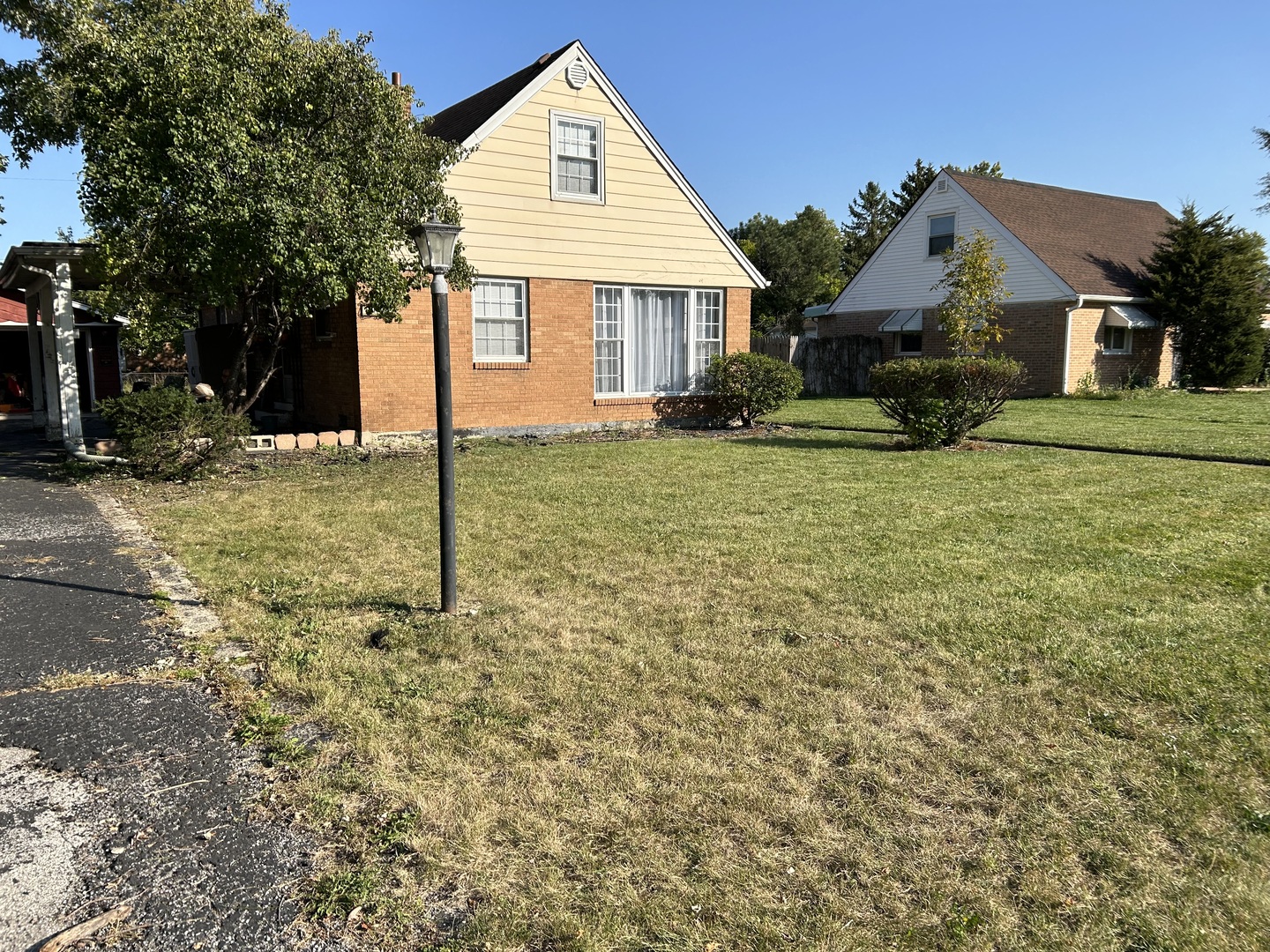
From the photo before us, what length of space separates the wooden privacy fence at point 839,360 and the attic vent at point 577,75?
47.9 feet

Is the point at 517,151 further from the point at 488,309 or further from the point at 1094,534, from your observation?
the point at 1094,534

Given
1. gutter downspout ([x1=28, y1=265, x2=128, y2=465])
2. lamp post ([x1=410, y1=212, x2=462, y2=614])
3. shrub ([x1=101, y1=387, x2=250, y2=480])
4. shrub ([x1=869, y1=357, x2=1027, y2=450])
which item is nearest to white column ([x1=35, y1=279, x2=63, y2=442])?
gutter downspout ([x1=28, y1=265, x2=128, y2=465])

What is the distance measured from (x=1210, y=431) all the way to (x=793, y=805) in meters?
15.0

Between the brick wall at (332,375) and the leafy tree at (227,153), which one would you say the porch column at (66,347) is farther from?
the brick wall at (332,375)

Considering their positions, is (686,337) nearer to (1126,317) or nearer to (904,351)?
(904,351)

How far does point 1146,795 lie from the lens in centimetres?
321

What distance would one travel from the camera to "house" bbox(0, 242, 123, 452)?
38.2 feet

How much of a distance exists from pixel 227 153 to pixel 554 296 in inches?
262

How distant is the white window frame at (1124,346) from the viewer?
24.4 meters

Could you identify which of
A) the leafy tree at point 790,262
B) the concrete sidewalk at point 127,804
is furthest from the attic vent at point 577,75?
the leafy tree at point 790,262

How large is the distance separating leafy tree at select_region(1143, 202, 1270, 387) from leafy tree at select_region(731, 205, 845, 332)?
28115mm

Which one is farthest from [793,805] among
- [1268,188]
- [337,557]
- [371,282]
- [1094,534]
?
[1268,188]

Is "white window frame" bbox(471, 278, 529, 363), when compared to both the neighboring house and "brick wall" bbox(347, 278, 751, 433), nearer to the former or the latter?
"brick wall" bbox(347, 278, 751, 433)

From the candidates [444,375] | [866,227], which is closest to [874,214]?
[866,227]
